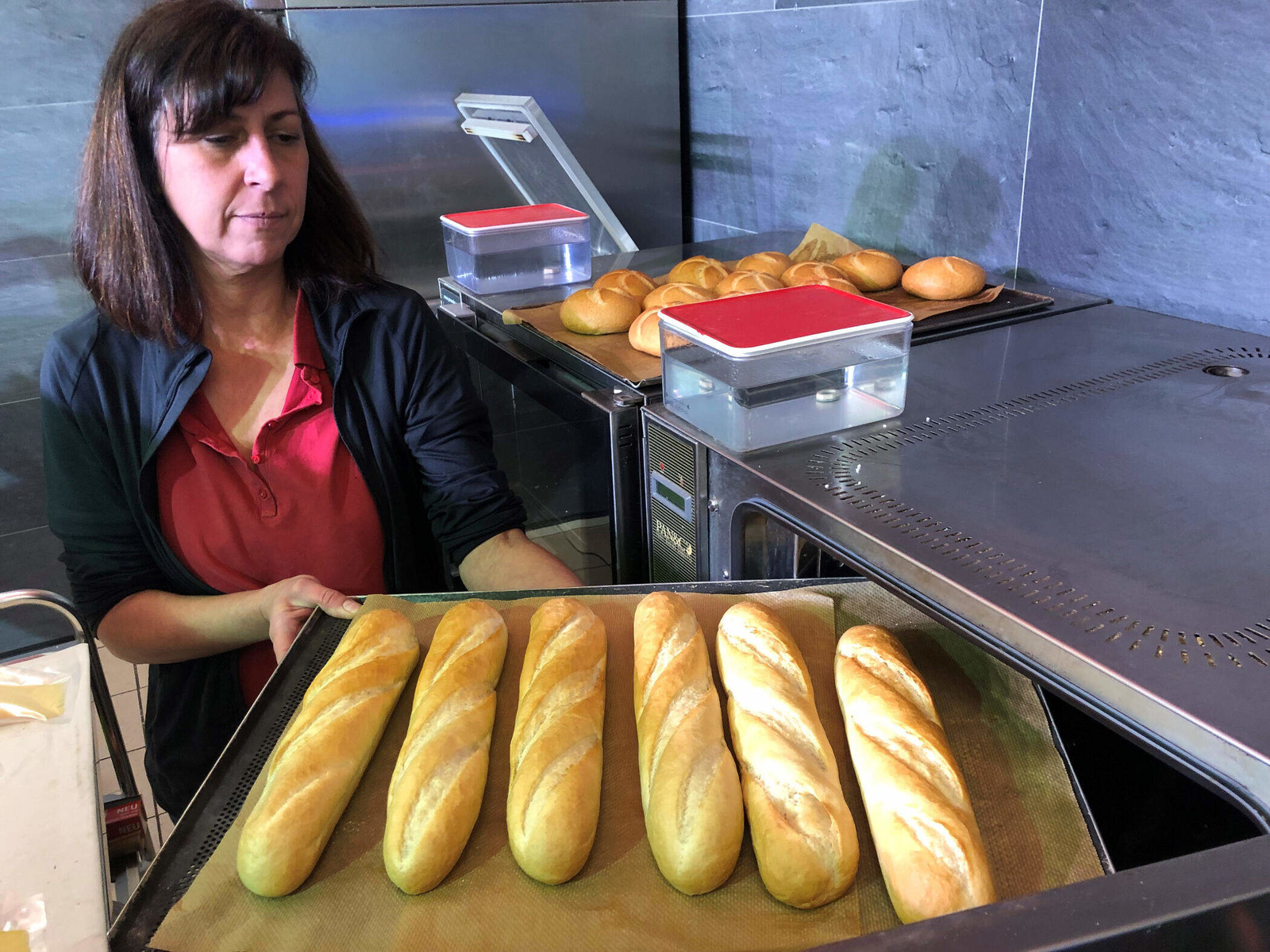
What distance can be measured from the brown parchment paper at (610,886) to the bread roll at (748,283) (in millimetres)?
1056

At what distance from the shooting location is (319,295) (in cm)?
161

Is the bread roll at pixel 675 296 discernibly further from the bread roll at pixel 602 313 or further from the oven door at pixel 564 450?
the oven door at pixel 564 450

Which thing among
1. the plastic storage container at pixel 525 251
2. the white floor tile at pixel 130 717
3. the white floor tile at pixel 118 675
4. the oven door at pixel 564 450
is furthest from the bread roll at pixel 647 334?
the white floor tile at pixel 118 675

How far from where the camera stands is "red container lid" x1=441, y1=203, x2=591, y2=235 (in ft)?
7.27

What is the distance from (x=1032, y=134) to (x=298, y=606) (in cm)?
166

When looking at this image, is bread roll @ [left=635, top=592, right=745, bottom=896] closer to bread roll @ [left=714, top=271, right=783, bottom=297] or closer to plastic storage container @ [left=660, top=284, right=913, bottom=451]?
plastic storage container @ [left=660, top=284, right=913, bottom=451]

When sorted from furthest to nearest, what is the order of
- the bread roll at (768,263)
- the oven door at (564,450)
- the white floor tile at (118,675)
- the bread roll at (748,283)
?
1. the white floor tile at (118,675)
2. the bread roll at (768,263)
3. the bread roll at (748,283)
4. the oven door at (564,450)

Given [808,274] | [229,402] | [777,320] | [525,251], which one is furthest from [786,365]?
[525,251]

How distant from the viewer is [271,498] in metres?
1.50

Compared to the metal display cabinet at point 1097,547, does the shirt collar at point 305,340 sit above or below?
above

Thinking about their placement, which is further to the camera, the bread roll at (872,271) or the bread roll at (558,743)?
the bread roll at (872,271)

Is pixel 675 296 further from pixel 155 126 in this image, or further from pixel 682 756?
pixel 682 756

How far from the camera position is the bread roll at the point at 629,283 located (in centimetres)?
196

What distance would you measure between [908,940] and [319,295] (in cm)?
148
